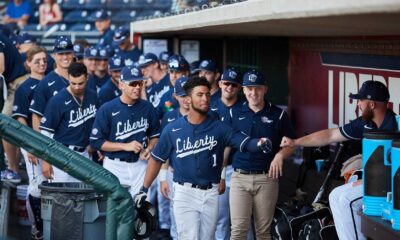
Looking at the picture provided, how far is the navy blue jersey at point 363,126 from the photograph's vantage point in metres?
6.14

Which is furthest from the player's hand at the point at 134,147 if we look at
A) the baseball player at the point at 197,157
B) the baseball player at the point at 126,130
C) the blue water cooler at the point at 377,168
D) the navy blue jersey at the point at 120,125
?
the blue water cooler at the point at 377,168

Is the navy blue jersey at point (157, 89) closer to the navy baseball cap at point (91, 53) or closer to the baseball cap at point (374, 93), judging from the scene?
the navy baseball cap at point (91, 53)

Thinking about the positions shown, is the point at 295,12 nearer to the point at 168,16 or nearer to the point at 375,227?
the point at 375,227

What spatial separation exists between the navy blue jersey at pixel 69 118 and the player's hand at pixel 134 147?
800 mm

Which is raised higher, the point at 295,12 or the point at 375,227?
the point at 295,12

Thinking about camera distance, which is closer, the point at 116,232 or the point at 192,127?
the point at 116,232

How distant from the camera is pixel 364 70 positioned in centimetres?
829

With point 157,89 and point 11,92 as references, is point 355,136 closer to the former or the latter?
point 157,89

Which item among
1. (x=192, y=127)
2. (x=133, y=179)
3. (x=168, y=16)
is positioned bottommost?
(x=133, y=179)

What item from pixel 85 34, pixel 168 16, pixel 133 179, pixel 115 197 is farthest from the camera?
pixel 85 34

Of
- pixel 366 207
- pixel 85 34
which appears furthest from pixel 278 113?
pixel 85 34

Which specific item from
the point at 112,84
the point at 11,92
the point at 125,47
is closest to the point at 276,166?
the point at 112,84

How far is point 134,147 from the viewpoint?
7656mm

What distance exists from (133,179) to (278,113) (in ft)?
4.63
